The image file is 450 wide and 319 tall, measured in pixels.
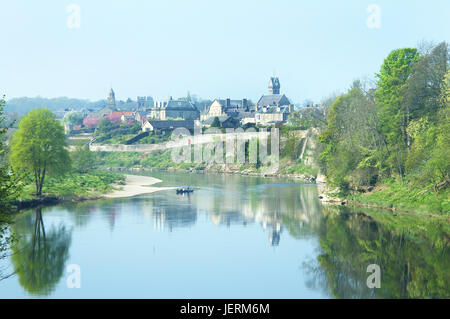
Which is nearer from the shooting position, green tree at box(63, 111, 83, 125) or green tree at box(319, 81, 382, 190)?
green tree at box(319, 81, 382, 190)

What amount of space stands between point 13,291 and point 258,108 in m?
105

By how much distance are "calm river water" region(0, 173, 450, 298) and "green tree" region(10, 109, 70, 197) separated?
191 inches

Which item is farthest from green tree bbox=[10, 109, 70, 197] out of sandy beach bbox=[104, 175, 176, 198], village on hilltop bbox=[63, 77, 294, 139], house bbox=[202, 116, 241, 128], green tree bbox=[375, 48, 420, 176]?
house bbox=[202, 116, 241, 128]

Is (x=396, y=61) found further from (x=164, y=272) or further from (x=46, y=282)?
(x=46, y=282)

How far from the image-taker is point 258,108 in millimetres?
128375

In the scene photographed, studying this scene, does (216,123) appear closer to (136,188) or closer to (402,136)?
(136,188)

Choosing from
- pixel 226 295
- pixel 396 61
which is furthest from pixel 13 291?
pixel 396 61

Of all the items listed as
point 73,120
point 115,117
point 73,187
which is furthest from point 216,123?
point 73,120

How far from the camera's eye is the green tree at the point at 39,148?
2044 inches

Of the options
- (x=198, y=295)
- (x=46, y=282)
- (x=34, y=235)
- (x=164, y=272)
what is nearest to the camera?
(x=198, y=295)

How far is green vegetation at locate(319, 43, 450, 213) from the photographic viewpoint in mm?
42500

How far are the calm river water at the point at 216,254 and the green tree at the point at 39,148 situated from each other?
484 centimetres

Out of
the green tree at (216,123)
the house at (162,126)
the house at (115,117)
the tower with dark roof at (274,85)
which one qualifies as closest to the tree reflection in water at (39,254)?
the green tree at (216,123)

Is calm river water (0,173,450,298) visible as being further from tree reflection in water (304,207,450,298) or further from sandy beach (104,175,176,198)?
sandy beach (104,175,176,198)
